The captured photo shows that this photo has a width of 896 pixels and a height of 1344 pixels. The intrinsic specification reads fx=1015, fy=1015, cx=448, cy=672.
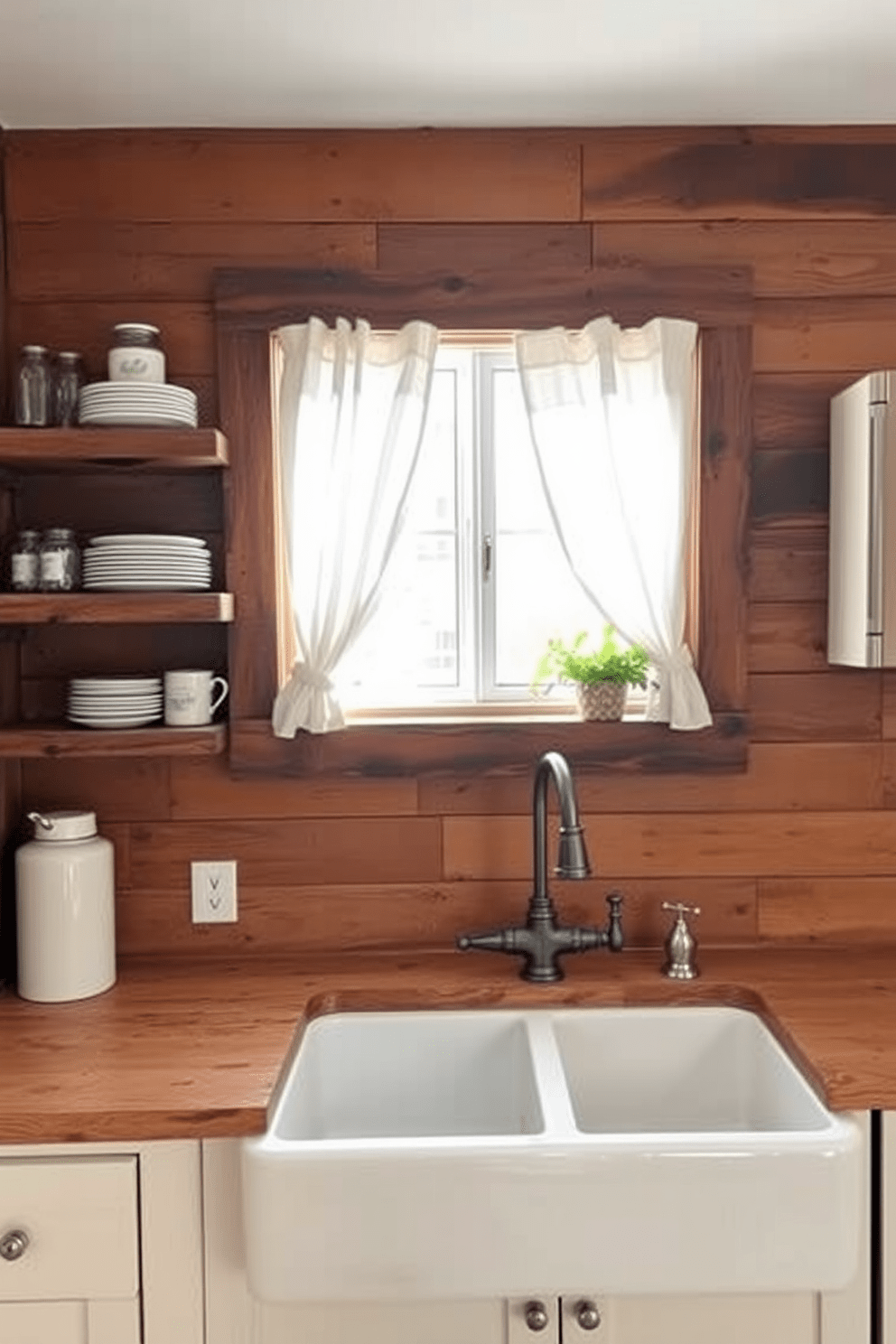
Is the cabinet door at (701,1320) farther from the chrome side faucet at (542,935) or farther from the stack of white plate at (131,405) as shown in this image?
the stack of white plate at (131,405)

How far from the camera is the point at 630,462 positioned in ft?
5.96

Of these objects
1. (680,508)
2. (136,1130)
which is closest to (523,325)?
(680,508)

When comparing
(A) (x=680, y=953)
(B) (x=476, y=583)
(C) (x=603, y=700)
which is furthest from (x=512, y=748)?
(A) (x=680, y=953)

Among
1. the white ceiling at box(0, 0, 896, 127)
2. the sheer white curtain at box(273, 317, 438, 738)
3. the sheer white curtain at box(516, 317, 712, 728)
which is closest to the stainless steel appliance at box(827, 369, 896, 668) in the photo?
the sheer white curtain at box(516, 317, 712, 728)

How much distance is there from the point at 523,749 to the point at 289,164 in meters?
1.15

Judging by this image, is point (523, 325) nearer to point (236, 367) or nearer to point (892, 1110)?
point (236, 367)

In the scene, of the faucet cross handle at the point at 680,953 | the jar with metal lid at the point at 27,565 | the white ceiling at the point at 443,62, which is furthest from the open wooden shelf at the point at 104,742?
the white ceiling at the point at 443,62

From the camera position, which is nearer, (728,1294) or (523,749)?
(728,1294)

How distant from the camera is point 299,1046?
5.17 feet

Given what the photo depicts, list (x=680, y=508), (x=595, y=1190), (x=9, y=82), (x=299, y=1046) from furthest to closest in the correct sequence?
(x=680, y=508), (x=9, y=82), (x=299, y=1046), (x=595, y=1190)

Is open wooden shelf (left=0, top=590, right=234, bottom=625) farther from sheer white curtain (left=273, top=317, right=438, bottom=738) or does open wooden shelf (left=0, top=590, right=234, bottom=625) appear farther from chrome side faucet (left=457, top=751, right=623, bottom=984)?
chrome side faucet (left=457, top=751, right=623, bottom=984)

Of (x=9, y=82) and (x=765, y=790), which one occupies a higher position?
(x=9, y=82)

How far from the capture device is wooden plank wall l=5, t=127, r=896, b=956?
1850mm

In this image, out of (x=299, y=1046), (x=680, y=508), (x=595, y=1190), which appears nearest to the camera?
(x=595, y=1190)
